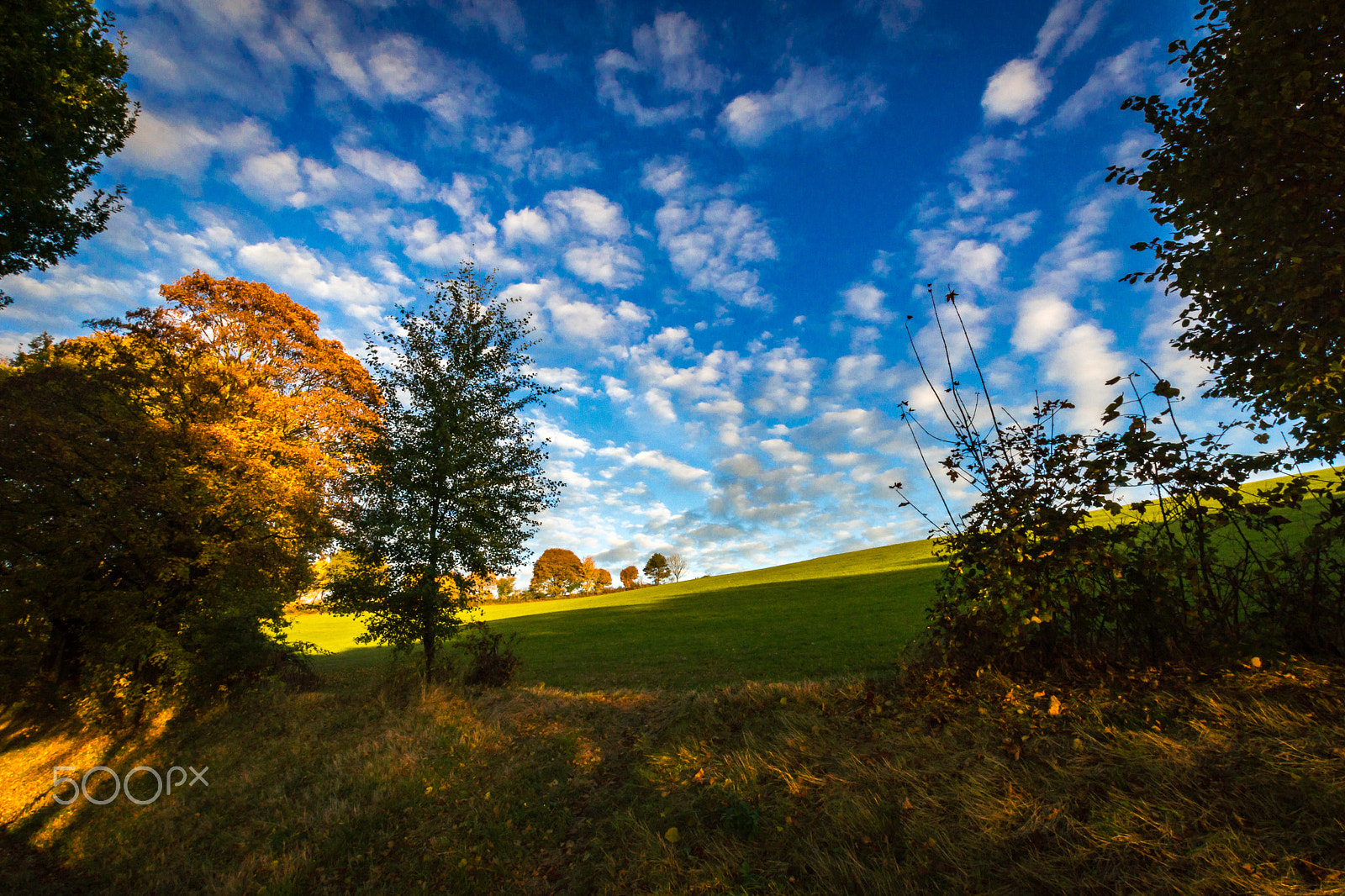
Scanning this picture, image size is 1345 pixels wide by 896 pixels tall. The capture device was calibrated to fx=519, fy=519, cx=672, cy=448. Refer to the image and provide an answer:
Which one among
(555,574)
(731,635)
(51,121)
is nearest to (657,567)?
(555,574)

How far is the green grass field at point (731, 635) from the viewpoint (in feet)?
49.0

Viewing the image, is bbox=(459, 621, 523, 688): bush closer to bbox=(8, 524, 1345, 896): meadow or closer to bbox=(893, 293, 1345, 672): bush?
bbox=(8, 524, 1345, 896): meadow

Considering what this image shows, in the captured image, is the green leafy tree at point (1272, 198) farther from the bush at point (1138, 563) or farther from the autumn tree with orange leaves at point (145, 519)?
the autumn tree with orange leaves at point (145, 519)

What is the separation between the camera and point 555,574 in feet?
308

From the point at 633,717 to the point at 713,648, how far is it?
1067 centimetres

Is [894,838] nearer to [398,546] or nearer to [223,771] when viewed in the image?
[398,546]

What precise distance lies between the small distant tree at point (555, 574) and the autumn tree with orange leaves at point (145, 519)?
7780 centimetres

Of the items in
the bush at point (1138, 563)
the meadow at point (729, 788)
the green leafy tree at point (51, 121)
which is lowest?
the meadow at point (729, 788)

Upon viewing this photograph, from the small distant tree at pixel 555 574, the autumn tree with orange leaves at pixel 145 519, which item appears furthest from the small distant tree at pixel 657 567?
the autumn tree with orange leaves at pixel 145 519

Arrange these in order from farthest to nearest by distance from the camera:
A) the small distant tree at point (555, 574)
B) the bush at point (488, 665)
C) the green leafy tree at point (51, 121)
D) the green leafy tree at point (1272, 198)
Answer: the small distant tree at point (555, 574), the bush at point (488, 665), the green leafy tree at point (51, 121), the green leafy tree at point (1272, 198)

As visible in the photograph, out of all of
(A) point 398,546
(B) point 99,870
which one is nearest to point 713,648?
(A) point 398,546

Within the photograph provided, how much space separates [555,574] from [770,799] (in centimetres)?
9299

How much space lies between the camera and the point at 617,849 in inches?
242

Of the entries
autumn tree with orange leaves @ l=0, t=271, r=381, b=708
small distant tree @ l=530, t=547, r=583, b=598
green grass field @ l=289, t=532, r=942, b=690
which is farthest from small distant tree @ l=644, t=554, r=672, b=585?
autumn tree with orange leaves @ l=0, t=271, r=381, b=708
